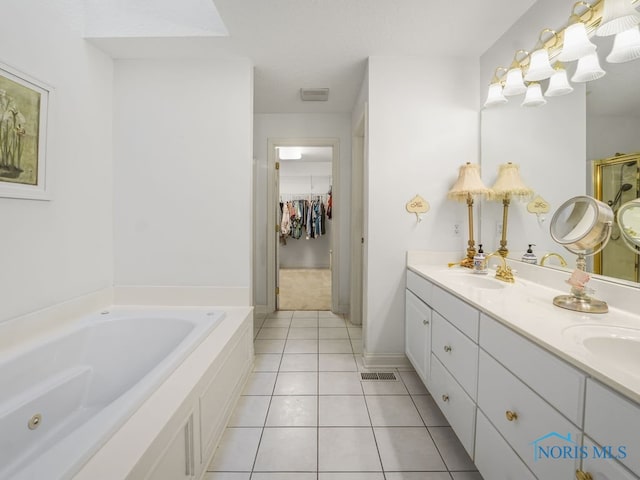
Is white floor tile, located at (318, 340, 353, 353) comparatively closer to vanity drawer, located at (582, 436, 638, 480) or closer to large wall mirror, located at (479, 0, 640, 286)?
large wall mirror, located at (479, 0, 640, 286)

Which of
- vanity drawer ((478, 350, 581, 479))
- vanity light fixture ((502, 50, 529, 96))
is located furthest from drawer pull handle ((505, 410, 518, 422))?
vanity light fixture ((502, 50, 529, 96))

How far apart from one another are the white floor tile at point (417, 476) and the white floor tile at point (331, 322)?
1748mm

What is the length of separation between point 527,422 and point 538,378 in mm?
161

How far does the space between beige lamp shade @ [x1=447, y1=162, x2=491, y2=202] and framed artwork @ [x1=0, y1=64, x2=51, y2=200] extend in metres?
2.53

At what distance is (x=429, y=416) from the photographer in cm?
162

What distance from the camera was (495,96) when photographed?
185cm

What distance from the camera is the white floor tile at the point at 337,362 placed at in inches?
83.8

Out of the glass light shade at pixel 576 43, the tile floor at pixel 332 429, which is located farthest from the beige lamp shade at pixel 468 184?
the tile floor at pixel 332 429

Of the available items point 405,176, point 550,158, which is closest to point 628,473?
point 550,158

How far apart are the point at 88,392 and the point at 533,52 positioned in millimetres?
3045

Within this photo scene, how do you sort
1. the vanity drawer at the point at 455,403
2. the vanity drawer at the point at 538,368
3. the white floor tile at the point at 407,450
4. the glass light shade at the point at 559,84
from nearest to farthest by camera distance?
the vanity drawer at the point at 538,368 < the vanity drawer at the point at 455,403 < the white floor tile at the point at 407,450 < the glass light shade at the point at 559,84

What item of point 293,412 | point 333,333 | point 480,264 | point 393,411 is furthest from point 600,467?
point 333,333

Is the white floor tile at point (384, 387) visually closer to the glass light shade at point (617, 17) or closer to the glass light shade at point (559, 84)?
the glass light shade at point (559, 84)

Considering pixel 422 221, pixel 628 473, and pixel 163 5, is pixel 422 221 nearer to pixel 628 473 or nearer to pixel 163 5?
pixel 628 473
